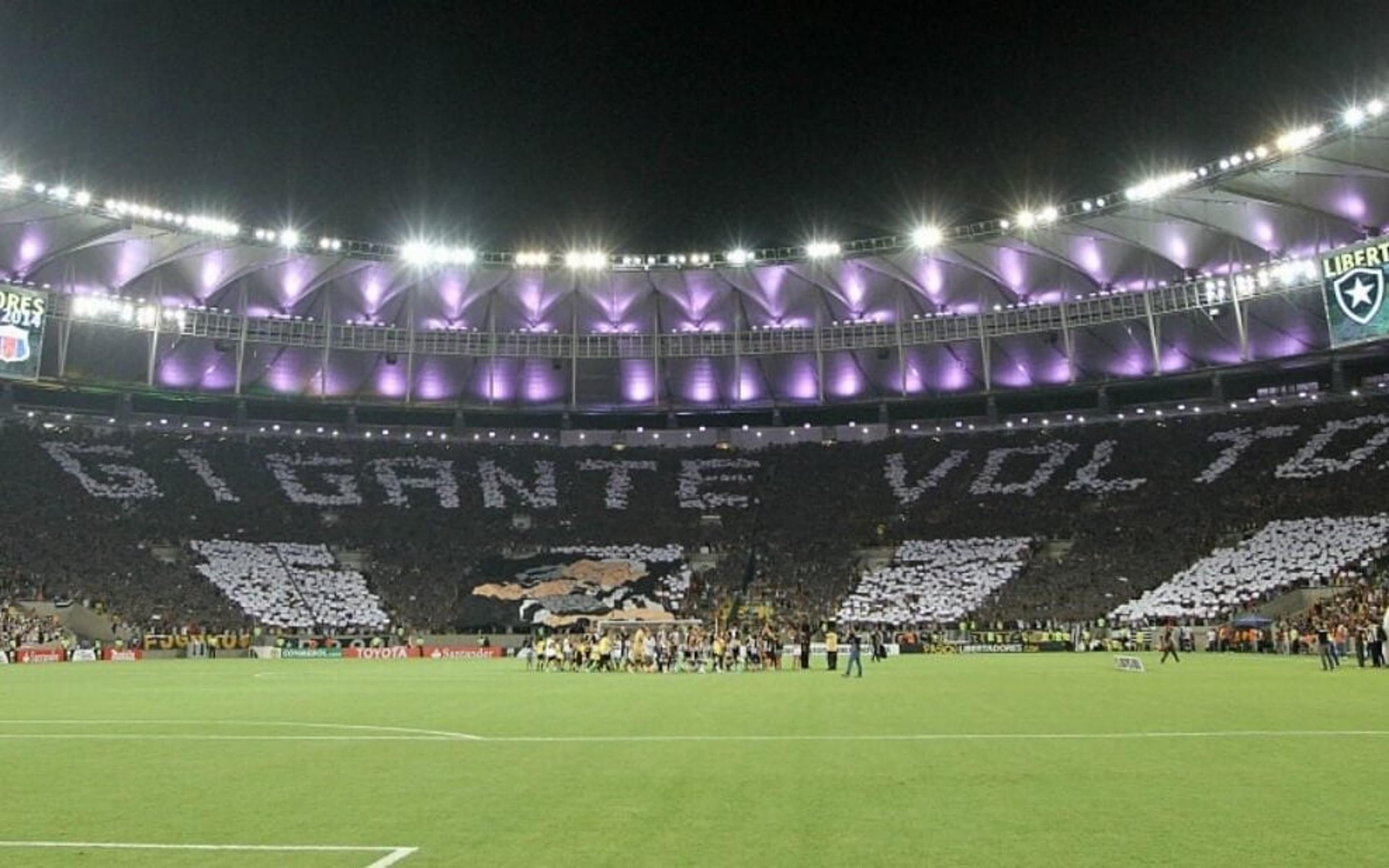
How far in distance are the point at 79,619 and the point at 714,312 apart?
4083 cm

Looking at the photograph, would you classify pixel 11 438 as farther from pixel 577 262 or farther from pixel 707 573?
pixel 707 573

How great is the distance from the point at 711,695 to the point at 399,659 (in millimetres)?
30472

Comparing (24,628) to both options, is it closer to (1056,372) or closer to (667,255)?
(667,255)

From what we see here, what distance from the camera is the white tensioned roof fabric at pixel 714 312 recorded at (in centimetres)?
5456

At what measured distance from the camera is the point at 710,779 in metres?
9.99

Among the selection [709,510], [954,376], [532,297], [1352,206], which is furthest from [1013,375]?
[532,297]

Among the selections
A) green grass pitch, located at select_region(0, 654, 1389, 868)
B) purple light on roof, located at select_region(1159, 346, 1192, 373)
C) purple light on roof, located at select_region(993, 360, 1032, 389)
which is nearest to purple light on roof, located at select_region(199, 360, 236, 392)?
purple light on roof, located at select_region(993, 360, 1032, 389)

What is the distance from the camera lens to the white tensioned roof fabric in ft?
179

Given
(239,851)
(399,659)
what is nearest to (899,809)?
(239,851)

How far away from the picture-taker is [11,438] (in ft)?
204

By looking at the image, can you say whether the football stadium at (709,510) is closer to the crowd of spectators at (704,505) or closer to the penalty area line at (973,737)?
the penalty area line at (973,737)

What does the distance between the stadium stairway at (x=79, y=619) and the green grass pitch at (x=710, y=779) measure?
31569 mm

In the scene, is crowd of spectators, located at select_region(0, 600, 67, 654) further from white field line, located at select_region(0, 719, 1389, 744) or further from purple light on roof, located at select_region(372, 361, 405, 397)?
white field line, located at select_region(0, 719, 1389, 744)

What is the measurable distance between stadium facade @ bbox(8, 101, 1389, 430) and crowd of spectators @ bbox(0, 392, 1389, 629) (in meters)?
3.78
